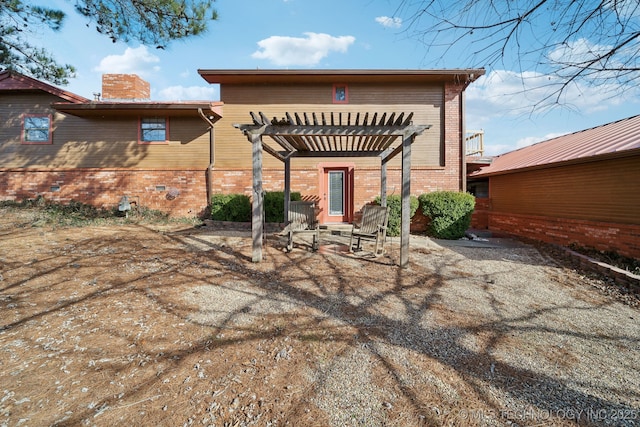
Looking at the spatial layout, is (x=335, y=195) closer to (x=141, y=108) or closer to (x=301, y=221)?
Answer: (x=301, y=221)

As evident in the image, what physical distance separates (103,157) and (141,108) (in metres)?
2.61

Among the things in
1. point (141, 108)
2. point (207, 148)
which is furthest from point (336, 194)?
point (141, 108)

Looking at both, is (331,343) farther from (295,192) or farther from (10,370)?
(295,192)

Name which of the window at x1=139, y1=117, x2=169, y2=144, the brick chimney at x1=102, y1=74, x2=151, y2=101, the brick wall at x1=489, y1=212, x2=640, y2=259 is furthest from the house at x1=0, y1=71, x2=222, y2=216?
the brick wall at x1=489, y1=212, x2=640, y2=259

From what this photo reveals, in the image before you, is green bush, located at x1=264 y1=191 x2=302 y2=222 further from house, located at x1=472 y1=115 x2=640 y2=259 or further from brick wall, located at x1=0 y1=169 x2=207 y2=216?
house, located at x1=472 y1=115 x2=640 y2=259

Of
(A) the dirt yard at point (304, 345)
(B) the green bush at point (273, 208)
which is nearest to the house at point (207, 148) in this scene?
(B) the green bush at point (273, 208)

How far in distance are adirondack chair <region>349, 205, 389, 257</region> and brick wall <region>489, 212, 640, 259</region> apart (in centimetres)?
496

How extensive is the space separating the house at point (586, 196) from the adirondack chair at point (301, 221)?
648 cm

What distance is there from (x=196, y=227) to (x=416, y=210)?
23.5ft

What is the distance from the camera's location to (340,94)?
1000 centimetres

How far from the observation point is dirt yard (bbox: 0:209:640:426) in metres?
1.85

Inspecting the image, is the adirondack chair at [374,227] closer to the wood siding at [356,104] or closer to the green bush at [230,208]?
the wood siding at [356,104]

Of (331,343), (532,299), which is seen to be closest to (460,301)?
(532,299)

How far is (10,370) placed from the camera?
2146mm
